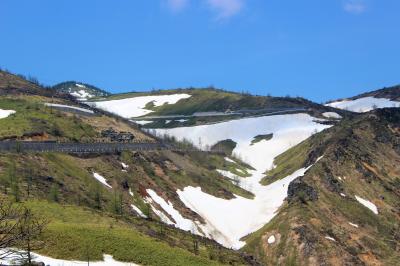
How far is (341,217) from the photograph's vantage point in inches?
5773

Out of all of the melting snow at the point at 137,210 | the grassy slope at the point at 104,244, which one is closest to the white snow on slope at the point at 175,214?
the melting snow at the point at 137,210

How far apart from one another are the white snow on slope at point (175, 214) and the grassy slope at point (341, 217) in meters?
14.9

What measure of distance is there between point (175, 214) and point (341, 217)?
139ft

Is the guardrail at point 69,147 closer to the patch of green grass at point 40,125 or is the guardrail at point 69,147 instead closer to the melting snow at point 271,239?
the patch of green grass at point 40,125

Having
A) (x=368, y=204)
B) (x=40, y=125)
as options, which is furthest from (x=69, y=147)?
(x=368, y=204)

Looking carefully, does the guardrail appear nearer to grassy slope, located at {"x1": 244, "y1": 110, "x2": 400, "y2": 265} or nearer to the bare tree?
grassy slope, located at {"x1": 244, "y1": 110, "x2": 400, "y2": 265}

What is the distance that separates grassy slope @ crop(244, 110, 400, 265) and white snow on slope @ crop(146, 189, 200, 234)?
14863mm

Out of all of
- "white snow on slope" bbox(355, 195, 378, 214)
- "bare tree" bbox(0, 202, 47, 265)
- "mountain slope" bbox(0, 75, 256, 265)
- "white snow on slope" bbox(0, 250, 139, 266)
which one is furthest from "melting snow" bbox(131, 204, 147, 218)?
"bare tree" bbox(0, 202, 47, 265)

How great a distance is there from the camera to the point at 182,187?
172 m

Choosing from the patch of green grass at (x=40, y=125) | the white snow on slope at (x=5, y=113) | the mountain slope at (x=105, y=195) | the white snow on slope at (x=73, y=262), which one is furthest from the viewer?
the white snow on slope at (x=5, y=113)

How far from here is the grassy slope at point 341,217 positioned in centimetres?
12812

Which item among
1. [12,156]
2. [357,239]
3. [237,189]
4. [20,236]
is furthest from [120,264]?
[237,189]

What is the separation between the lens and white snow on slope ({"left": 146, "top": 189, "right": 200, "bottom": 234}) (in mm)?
140875

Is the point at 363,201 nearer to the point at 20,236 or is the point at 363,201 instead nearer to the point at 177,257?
the point at 177,257
